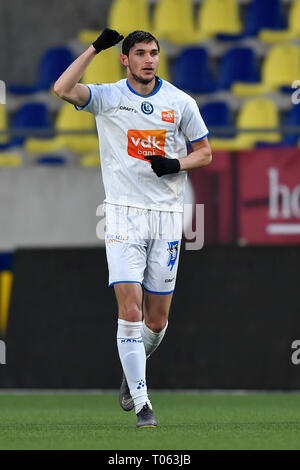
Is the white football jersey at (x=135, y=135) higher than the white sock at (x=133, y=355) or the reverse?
higher

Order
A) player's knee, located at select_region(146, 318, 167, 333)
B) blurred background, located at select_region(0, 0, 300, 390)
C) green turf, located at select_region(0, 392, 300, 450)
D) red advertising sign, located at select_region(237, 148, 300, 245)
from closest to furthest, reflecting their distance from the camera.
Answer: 1. green turf, located at select_region(0, 392, 300, 450)
2. player's knee, located at select_region(146, 318, 167, 333)
3. blurred background, located at select_region(0, 0, 300, 390)
4. red advertising sign, located at select_region(237, 148, 300, 245)

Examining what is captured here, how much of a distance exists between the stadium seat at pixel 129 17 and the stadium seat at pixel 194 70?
2.93ft

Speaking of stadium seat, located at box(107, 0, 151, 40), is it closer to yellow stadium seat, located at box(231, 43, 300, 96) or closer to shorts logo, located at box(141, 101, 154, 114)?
yellow stadium seat, located at box(231, 43, 300, 96)

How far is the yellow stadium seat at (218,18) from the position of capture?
Answer: 16.0m

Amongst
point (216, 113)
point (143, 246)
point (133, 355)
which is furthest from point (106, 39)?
point (216, 113)

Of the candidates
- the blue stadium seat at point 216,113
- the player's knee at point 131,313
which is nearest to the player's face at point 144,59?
the player's knee at point 131,313

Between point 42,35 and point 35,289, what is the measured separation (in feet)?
26.1

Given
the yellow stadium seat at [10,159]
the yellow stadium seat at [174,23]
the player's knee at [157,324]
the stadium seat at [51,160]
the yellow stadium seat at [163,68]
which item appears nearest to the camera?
the player's knee at [157,324]

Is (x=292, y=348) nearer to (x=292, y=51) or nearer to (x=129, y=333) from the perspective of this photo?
(x=129, y=333)

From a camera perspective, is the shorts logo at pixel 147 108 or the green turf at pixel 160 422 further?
the shorts logo at pixel 147 108

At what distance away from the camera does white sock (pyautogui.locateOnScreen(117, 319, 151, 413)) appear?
253 inches

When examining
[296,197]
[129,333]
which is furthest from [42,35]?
[129,333]

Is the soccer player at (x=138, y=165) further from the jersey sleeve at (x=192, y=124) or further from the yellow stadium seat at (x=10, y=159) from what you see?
the yellow stadium seat at (x=10, y=159)

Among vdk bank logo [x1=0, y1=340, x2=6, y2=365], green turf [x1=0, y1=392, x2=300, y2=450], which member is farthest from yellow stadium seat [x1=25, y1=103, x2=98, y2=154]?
green turf [x1=0, y1=392, x2=300, y2=450]
